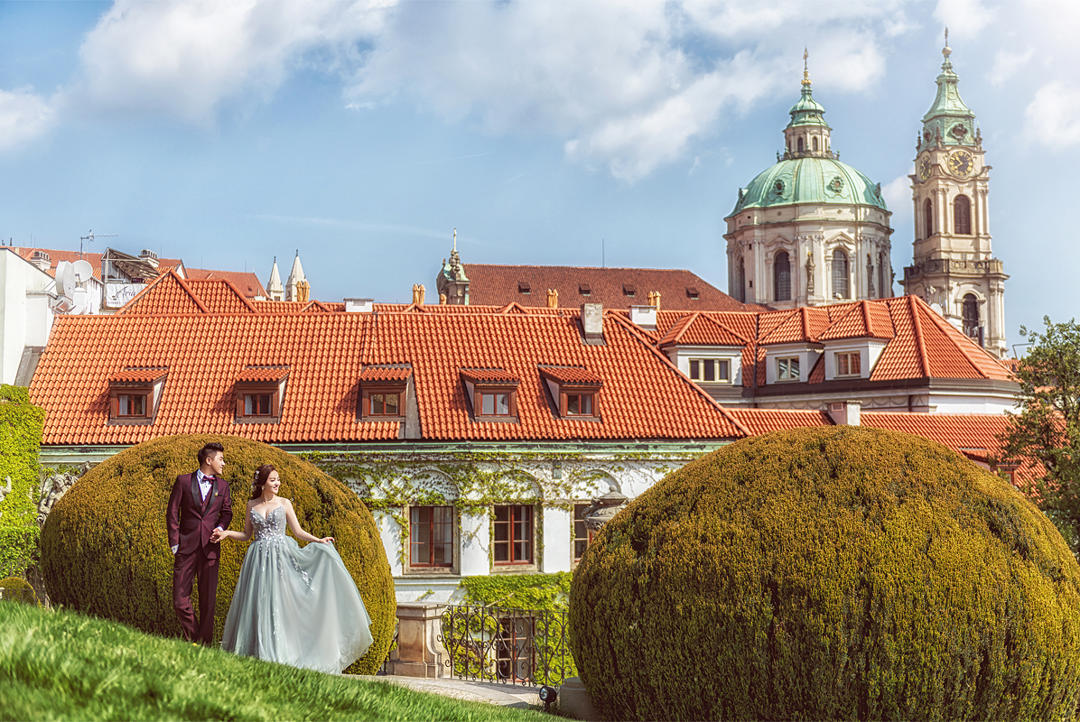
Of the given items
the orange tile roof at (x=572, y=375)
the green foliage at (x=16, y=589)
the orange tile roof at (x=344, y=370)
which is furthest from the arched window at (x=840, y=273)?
the green foliage at (x=16, y=589)

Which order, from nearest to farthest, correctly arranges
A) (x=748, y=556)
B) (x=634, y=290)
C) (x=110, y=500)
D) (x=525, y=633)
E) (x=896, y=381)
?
1. (x=748, y=556)
2. (x=110, y=500)
3. (x=525, y=633)
4. (x=896, y=381)
5. (x=634, y=290)

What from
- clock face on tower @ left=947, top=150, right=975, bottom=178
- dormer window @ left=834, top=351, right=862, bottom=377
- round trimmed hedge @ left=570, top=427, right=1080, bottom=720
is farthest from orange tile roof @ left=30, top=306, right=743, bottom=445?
clock face on tower @ left=947, top=150, right=975, bottom=178

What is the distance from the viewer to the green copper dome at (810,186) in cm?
12444

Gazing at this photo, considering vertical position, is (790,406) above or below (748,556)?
above

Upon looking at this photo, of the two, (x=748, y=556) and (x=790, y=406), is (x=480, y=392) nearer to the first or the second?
(x=748, y=556)

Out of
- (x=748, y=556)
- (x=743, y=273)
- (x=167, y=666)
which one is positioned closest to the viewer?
(x=167, y=666)

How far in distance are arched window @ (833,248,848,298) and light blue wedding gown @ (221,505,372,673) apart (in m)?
115

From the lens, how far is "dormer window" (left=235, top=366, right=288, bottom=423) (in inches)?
1187

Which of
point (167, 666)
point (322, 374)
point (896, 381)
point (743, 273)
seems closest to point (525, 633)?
point (322, 374)

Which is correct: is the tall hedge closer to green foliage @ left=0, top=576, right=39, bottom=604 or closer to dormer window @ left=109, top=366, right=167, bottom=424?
dormer window @ left=109, top=366, right=167, bottom=424

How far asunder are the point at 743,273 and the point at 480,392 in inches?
3902

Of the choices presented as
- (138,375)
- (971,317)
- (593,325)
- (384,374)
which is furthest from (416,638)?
(971,317)

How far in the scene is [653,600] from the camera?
1133 cm

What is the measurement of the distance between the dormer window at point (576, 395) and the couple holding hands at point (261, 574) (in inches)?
748
